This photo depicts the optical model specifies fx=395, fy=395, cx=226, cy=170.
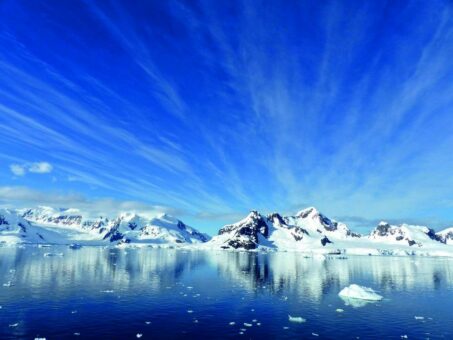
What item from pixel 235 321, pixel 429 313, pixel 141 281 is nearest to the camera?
pixel 235 321

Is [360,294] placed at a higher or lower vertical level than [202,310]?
higher

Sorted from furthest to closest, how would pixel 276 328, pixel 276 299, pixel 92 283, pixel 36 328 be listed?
pixel 92 283, pixel 276 299, pixel 276 328, pixel 36 328

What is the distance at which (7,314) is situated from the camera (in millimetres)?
65312

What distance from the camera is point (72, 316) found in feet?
217

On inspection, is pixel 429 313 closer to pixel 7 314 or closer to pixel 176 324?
pixel 176 324

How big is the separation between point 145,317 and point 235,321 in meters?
15.3

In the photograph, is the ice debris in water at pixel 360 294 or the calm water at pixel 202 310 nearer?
the calm water at pixel 202 310

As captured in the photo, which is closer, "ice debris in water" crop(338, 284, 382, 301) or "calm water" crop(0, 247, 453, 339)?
"calm water" crop(0, 247, 453, 339)

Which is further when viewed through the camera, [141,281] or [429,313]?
[141,281]

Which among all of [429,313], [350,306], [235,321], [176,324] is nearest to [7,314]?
[176,324]

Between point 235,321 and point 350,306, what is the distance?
92.2 ft

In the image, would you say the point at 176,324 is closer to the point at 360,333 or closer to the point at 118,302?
the point at 118,302

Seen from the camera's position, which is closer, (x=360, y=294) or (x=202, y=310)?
(x=202, y=310)

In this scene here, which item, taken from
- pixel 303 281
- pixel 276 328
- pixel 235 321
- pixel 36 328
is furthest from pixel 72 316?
pixel 303 281
